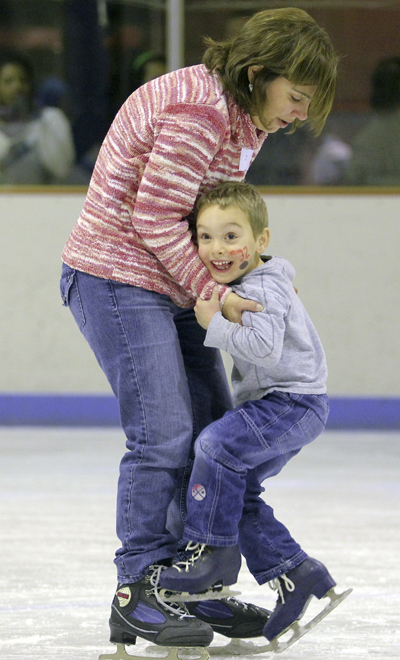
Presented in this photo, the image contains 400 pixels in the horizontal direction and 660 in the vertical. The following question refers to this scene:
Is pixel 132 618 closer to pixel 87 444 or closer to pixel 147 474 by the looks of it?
pixel 147 474

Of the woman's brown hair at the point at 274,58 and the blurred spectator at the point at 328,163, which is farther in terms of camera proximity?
the blurred spectator at the point at 328,163

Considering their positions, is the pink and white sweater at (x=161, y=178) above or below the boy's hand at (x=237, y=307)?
above

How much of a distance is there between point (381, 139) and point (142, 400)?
10.5 feet

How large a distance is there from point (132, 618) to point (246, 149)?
92 centimetres

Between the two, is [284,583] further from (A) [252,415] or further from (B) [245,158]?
(B) [245,158]

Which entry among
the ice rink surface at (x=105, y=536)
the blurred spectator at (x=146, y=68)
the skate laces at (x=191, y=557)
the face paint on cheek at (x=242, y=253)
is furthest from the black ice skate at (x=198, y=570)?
the blurred spectator at (x=146, y=68)

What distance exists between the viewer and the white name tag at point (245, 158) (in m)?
1.74

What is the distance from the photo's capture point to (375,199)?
178 inches

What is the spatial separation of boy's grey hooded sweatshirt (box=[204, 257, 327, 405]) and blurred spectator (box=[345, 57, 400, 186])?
9.52 ft

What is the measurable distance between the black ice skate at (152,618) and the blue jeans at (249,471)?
0.13 m

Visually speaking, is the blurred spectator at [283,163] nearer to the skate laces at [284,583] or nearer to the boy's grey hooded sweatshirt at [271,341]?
the boy's grey hooded sweatshirt at [271,341]

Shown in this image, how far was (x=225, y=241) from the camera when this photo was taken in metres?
1.71

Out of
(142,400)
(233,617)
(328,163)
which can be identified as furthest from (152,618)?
(328,163)

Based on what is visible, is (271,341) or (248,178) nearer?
(271,341)
